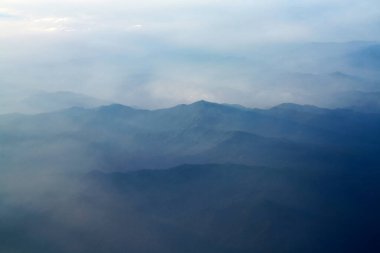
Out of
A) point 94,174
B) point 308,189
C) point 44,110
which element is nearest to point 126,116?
point 44,110

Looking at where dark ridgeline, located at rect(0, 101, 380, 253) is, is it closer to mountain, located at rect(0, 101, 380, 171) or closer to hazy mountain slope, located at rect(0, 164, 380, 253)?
hazy mountain slope, located at rect(0, 164, 380, 253)

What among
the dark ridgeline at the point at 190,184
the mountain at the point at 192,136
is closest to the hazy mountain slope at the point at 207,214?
the dark ridgeline at the point at 190,184

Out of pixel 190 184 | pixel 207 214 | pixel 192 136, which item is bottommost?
pixel 207 214

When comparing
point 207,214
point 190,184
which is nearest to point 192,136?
point 190,184

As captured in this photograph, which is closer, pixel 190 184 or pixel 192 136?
pixel 190 184

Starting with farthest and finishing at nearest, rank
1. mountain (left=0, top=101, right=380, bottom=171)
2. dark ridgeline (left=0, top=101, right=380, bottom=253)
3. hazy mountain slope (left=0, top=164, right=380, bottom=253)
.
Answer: mountain (left=0, top=101, right=380, bottom=171), dark ridgeline (left=0, top=101, right=380, bottom=253), hazy mountain slope (left=0, top=164, right=380, bottom=253)

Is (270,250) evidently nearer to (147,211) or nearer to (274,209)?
(274,209)

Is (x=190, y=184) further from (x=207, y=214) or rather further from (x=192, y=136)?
(x=192, y=136)

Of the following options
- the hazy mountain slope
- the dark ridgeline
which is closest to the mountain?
the dark ridgeline

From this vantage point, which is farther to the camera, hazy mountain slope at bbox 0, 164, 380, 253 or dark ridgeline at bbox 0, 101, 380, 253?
dark ridgeline at bbox 0, 101, 380, 253

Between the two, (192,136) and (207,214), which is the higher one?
(192,136)

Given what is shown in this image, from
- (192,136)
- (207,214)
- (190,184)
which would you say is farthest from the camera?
(192,136)
